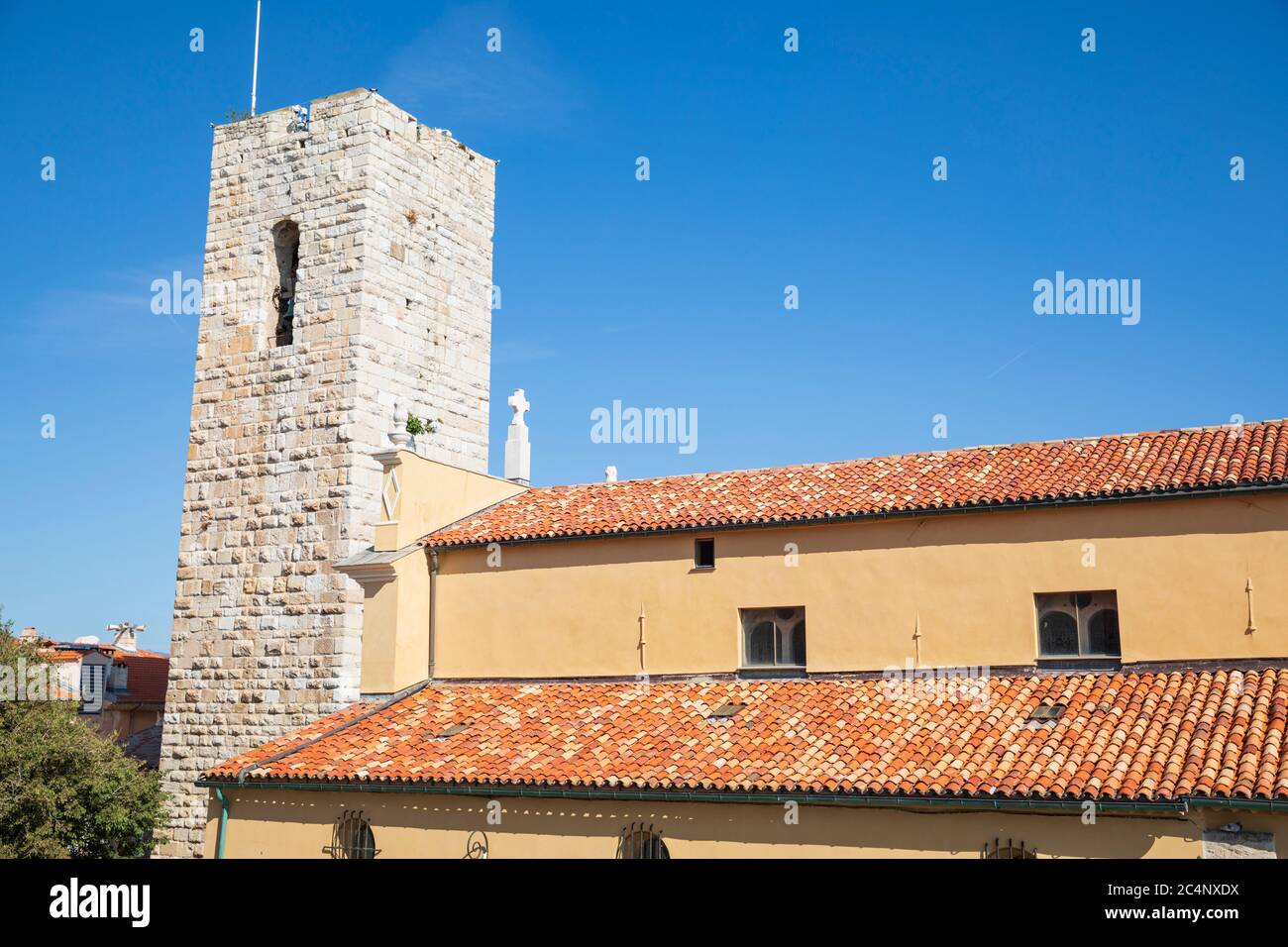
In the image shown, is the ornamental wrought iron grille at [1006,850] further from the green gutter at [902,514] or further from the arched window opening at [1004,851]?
the green gutter at [902,514]

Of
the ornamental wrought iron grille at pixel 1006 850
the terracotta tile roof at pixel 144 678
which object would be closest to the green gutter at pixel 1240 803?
the ornamental wrought iron grille at pixel 1006 850

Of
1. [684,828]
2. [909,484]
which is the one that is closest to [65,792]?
[684,828]

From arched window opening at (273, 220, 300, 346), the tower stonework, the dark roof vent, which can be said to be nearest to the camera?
the dark roof vent

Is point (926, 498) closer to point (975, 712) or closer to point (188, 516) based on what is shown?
point (975, 712)

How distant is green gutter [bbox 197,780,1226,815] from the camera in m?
12.5

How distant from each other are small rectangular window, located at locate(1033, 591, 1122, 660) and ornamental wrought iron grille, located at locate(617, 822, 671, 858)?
6.14 meters

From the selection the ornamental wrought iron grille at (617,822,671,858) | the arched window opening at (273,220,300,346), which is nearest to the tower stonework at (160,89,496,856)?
the arched window opening at (273,220,300,346)

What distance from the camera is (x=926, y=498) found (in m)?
17.6

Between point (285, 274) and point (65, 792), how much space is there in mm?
11369

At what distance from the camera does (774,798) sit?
14148 millimetres

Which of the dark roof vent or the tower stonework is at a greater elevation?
the tower stonework

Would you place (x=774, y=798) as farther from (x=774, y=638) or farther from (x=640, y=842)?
(x=774, y=638)

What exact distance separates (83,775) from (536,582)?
9833mm

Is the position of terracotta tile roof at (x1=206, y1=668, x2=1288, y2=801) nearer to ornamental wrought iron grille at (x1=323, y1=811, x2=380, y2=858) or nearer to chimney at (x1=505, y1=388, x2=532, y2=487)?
ornamental wrought iron grille at (x1=323, y1=811, x2=380, y2=858)
